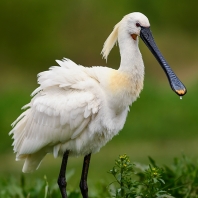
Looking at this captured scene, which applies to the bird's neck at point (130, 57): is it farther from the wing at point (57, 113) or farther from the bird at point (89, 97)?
the wing at point (57, 113)

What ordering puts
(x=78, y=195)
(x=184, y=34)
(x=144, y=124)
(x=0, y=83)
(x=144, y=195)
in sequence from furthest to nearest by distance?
(x=184, y=34) → (x=0, y=83) → (x=144, y=124) → (x=78, y=195) → (x=144, y=195)

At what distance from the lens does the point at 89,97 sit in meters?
7.07

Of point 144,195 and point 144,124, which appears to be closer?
point 144,195

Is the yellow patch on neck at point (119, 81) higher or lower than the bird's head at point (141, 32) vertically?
lower

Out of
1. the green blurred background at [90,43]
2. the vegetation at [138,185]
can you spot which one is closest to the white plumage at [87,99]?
the vegetation at [138,185]

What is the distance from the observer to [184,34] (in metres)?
17.0

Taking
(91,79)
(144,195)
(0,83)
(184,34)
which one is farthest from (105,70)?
(184,34)

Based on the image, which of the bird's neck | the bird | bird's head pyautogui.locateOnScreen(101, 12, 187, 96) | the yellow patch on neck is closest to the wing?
the bird

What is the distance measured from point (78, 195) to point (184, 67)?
817cm

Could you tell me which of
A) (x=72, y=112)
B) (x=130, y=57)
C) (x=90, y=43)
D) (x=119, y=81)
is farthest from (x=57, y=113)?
(x=90, y=43)

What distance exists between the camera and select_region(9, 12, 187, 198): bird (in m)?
7.12

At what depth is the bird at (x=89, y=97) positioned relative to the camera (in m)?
7.12

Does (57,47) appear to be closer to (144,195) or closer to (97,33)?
(97,33)

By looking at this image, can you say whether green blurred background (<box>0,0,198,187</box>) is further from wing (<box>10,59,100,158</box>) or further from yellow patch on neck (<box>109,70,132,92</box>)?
yellow patch on neck (<box>109,70,132,92</box>)
